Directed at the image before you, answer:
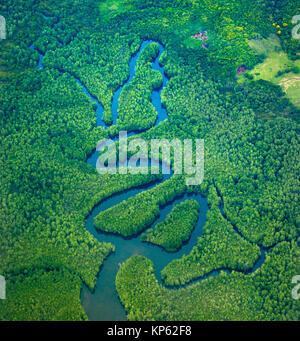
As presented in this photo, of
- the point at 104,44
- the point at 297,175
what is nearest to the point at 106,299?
the point at 297,175

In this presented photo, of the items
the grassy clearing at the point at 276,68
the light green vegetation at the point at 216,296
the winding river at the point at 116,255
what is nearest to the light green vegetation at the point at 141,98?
the winding river at the point at 116,255

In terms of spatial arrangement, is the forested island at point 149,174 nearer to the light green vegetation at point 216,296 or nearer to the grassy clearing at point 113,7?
the light green vegetation at point 216,296

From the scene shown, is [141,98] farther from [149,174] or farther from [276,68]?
[276,68]

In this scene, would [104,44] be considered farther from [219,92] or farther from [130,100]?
[219,92]

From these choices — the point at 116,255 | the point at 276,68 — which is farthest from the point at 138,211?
the point at 276,68

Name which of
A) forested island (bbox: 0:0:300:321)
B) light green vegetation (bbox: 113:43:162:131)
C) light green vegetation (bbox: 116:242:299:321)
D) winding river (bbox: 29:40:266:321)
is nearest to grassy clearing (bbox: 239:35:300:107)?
forested island (bbox: 0:0:300:321)

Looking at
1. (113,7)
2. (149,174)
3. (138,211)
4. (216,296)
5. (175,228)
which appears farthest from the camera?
(113,7)

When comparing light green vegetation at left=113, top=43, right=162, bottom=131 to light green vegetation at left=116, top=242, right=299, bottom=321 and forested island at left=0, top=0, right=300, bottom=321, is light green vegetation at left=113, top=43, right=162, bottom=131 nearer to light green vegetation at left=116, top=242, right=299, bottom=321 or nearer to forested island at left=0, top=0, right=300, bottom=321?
forested island at left=0, top=0, right=300, bottom=321
